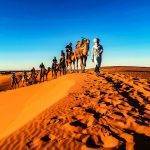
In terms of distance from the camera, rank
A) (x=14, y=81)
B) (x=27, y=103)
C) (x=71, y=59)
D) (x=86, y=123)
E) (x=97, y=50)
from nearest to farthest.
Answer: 1. (x=86, y=123)
2. (x=27, y=103)
3. (x=97, y=50)
4. (x=71, y=59)
5. (x=14, y=81)

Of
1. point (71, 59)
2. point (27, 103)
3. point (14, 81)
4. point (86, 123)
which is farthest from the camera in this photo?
point (14, 81)

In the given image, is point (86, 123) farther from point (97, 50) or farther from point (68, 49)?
point (68, 49)

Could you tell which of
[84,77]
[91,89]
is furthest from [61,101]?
[84,77]

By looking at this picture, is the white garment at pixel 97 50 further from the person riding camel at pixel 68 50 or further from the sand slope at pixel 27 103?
the person riding camel at pixel 68 50

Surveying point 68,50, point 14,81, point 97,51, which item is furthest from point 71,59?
point 14,81

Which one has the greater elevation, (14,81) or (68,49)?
(68,49)

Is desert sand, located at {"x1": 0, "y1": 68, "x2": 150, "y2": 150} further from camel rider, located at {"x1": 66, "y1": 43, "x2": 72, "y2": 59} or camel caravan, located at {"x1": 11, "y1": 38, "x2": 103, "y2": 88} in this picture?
Answer: camel rider, located at {"x1": 66, "y1": 43, "x2": 72, "y2": 59}

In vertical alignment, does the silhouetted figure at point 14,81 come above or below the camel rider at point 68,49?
below

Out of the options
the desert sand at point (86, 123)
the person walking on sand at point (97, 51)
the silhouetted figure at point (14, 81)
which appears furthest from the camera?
the silhouetted figure at point (14, 81)

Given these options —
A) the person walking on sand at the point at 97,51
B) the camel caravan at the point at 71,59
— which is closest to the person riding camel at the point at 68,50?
the camel caravan at the point at 71,59

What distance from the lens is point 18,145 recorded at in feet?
29.7

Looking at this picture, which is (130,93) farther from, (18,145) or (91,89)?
(18,145)

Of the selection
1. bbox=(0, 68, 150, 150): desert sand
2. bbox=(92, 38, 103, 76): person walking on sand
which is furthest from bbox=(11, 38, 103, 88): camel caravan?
bbox=(0, 68, 150, 150): desert sand

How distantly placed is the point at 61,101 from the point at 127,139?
4.56m
